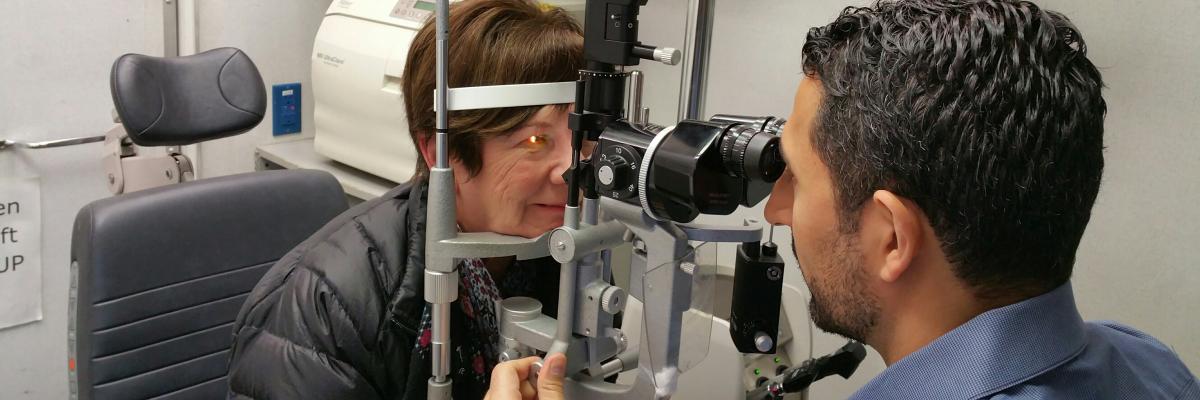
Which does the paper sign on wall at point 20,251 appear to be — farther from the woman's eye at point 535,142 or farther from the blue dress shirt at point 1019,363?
the blue dress shirt at point 1019,363

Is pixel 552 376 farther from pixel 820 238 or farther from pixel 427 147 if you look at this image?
pixel 427 147

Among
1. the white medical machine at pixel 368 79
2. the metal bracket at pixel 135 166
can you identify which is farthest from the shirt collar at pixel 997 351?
the metal bracket at pixel 135 166

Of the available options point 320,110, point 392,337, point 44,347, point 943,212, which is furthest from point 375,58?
point 943,212

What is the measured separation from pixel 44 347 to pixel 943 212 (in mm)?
2548

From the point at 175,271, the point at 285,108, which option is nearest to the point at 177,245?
the point at 175,271

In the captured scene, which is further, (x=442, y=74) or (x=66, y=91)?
(x=66, y=91)

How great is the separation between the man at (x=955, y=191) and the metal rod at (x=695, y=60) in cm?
31

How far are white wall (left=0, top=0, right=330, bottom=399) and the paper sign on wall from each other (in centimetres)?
2

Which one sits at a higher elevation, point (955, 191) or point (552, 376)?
point (955, 191)

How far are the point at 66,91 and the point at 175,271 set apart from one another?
1.09 meters

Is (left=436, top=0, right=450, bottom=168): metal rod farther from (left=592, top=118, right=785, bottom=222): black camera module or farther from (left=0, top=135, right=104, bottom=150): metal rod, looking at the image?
(left=0, top=135, right=104, bottom=150): metal rod

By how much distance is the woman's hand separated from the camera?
3.05ft

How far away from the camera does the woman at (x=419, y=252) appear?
1.14 m

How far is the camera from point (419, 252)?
1.20m
